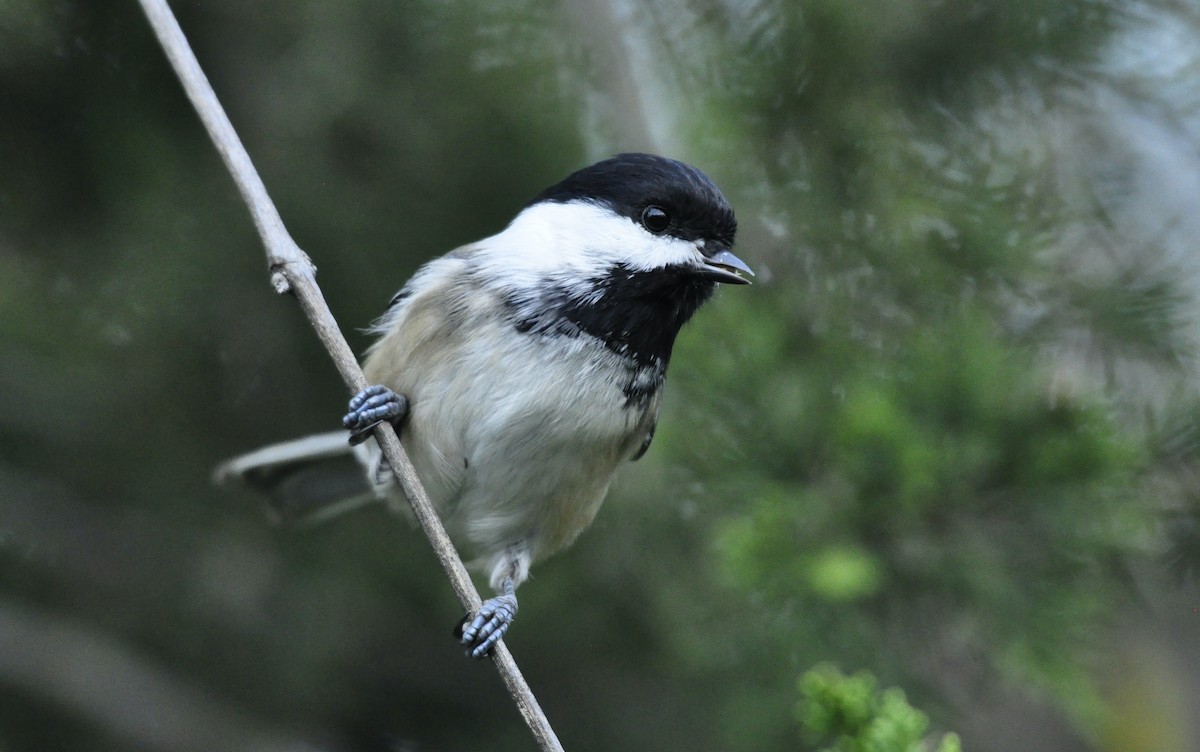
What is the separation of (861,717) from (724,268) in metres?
0.95

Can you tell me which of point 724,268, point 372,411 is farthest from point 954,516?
point 372,411

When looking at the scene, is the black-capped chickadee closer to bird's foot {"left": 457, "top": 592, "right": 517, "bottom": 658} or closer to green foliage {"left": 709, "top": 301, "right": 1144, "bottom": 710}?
bird's foot {"left": 457, "top": 592, "right": 517, "bottom": 658}

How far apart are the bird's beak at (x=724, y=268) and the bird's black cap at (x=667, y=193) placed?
Answer: 7cm

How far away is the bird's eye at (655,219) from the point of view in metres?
1.99

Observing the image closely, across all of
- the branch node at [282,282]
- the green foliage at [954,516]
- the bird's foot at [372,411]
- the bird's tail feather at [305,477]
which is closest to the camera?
the branch node at [282,282]

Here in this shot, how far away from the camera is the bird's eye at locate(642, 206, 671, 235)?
1994mm

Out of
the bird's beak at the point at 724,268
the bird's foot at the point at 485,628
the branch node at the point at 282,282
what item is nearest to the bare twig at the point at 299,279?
the branch node at the point at 282,282

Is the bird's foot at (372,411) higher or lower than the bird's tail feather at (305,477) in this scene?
higher

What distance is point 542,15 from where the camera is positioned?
7.89ft

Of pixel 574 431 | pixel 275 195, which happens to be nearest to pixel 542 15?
pixel 275 195

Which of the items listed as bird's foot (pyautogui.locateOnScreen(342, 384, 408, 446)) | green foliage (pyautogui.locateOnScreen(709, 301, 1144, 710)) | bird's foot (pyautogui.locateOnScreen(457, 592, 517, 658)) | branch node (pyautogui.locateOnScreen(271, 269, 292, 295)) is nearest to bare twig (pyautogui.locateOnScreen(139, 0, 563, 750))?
branch node (pyautogui.locateOnScreen(271, 269, 292, 295))

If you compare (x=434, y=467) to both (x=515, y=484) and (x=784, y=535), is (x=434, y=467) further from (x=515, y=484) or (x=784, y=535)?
(x=784, y=535)

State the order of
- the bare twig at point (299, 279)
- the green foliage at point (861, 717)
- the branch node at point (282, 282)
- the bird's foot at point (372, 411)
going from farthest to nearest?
the bird's foot at point (372, 411) → the branch node at point (282, 282) → the bare twig at point (299, 279) → the green foliage at point (861, 717)

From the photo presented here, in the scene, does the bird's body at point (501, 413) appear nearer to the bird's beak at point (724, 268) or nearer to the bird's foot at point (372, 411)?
the bird's foot at point (372, 411)
